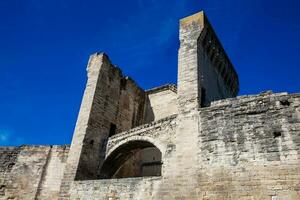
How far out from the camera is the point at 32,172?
32.3 feet

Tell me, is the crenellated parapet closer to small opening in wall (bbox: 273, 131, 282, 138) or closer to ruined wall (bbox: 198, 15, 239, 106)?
ruined wall (bbox: 198, 15, 239, 106)

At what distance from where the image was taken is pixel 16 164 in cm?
1021

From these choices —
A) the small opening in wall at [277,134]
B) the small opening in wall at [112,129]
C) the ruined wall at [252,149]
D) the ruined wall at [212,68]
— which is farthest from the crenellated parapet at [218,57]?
the small opening in wall at [112,129]

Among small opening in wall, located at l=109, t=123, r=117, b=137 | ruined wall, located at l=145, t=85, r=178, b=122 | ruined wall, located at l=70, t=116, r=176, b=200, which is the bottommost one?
ruined wall, located at l=70, t=116, r=176, b=200

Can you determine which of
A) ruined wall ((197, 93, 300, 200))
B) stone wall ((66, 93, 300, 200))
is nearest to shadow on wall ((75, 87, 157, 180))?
stone wall ((66, 93, 300, 200))

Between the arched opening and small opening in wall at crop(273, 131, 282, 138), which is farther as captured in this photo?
the arched opening

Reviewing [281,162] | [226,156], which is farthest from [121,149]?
[281,162]

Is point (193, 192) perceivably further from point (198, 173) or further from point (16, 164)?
point (16, 164)

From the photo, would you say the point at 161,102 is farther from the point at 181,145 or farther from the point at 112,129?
the point at 181,145

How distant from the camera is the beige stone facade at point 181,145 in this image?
6164 millimetres

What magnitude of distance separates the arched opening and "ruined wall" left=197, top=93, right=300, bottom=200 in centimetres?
250

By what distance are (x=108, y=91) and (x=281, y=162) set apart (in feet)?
22.6

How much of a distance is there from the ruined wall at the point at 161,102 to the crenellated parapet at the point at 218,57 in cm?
250

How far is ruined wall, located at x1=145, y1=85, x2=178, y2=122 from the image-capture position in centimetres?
1259
